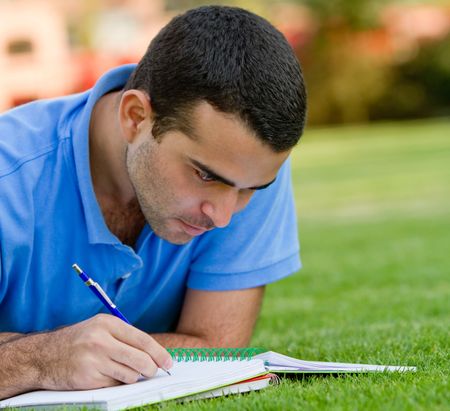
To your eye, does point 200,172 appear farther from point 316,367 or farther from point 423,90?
point 423,90

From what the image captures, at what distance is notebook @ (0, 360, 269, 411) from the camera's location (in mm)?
2184

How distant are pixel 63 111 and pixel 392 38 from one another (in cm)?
3020

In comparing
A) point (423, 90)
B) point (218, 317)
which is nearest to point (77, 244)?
point (218, 317)

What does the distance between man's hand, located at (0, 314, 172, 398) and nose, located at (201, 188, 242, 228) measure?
401mm

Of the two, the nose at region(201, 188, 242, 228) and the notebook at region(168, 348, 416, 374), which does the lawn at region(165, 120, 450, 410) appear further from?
the nose at region(201, 188, 242, 228)

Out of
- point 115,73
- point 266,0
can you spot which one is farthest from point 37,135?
point 266,0

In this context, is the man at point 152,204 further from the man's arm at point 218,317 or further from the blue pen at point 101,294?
the blue pen at point 101,294

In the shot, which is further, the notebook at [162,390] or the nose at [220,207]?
the nose at [220,207]


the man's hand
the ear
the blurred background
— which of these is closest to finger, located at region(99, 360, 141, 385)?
the man's hand

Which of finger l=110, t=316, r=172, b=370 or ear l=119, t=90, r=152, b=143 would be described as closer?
finger l=110, t=316, r=172, b=370

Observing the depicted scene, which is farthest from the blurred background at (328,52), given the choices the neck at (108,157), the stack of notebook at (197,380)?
the stack of notebook at (197,380)

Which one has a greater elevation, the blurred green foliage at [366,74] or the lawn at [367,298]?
the lawn at [367,298]

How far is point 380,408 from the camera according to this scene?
2.06 metres

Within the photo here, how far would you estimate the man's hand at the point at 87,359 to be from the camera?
2275 mm
